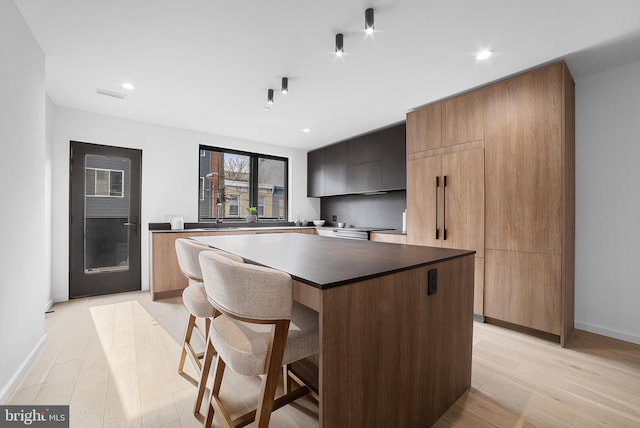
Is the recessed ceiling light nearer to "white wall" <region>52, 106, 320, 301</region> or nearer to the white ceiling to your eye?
the white ceiling

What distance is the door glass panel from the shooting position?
371 centimetres

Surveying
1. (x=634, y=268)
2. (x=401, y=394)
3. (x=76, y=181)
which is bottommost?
(x=401, y=394)

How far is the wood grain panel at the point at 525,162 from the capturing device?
2367 mm

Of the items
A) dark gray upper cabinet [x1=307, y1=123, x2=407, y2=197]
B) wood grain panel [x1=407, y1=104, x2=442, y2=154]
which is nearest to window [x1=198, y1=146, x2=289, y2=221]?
dark gray upper cabinet [x1=307, y1=123, x2=407, y2=197]

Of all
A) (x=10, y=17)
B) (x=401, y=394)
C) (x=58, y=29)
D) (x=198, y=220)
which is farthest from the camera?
(x=198, y=220)

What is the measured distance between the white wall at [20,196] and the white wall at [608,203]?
4621 mm

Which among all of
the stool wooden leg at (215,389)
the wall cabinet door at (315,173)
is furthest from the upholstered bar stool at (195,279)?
the wall cabinet door at (315,173)

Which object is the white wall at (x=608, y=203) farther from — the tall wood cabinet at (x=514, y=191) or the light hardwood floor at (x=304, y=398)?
the light hardwood floor at (x=304, y=398)

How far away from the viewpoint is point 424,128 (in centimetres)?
332

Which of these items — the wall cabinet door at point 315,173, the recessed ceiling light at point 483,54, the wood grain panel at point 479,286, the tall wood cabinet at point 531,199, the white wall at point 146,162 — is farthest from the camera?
the wall cabinet door at point 315,173

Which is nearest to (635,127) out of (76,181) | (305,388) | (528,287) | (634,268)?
(634,268)

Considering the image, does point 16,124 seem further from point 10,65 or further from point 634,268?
point 634,268

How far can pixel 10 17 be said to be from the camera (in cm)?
175

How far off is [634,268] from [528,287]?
2.96ft
